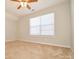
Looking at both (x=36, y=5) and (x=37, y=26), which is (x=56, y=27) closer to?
(x=37, y=26)

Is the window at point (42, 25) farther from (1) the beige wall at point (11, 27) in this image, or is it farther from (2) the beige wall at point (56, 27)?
(1) the beige wall at point (11, 27)

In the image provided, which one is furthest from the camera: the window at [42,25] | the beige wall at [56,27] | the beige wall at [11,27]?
the window at [42,25]

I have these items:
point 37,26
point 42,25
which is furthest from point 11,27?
point 42,25

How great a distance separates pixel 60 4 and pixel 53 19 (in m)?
0.59

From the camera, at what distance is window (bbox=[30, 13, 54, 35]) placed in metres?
3.47

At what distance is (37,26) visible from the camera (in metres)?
3.55

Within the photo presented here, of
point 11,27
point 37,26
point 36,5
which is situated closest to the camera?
point 11,27

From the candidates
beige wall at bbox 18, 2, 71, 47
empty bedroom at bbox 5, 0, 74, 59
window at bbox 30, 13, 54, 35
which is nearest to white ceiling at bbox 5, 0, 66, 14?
empty bedroom at bbox 5, 0, 74, 59

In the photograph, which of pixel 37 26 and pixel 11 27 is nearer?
pixel 11 27

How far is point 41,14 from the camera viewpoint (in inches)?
143

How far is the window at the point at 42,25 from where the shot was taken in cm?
347

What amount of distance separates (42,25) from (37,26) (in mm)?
175

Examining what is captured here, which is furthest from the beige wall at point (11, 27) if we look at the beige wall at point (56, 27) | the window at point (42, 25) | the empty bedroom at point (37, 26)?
the window at point (42, 25)
